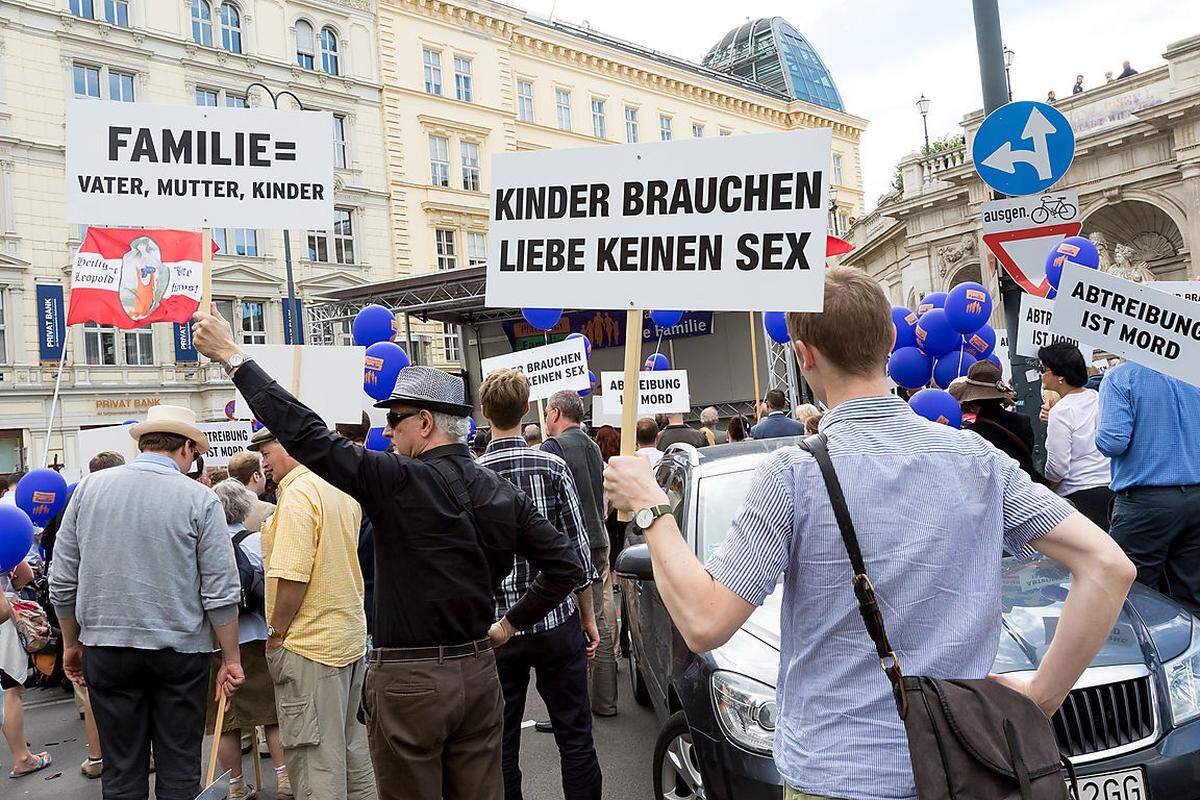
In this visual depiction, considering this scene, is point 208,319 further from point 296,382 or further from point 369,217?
point 369,217

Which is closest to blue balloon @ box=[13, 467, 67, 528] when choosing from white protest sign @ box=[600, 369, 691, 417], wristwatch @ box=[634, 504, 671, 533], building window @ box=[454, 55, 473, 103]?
white protest sign @ box=[600, 369, 691, 417]

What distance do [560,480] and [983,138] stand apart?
3471mm

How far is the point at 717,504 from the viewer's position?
4535 mm

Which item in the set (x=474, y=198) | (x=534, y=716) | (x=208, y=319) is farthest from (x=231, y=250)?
(x=208, y=319)

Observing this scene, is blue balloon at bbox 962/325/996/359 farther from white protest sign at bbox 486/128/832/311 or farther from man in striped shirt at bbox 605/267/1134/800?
man in striped shirt at bbox 605/267/1134/800

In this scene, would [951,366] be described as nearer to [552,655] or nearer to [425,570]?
[552,655]

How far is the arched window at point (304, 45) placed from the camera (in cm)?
3409

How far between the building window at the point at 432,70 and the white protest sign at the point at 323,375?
112 feet

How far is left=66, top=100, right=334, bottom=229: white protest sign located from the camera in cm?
406

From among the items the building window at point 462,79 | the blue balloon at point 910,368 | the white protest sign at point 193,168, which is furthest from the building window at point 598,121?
the white protest sign at point 193,168

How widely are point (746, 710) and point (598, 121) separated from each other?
42.2 metres

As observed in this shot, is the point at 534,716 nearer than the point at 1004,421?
No

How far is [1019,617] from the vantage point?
134 inches

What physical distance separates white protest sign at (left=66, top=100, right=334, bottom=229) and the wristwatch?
9.40 feet
